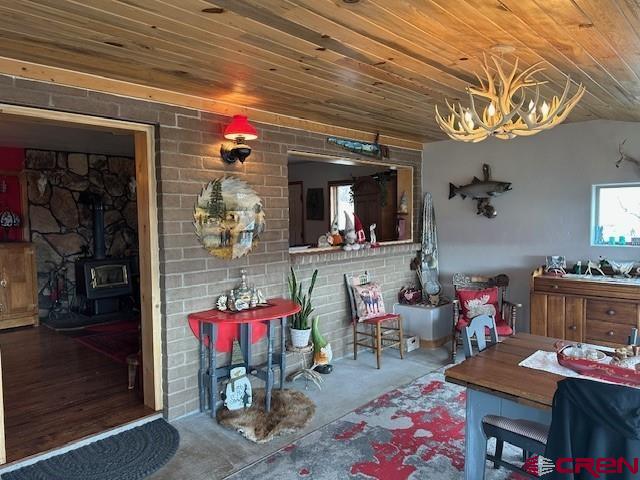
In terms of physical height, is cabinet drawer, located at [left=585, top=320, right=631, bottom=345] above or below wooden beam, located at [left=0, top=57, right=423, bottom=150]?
below

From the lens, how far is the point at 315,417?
10.4 feet

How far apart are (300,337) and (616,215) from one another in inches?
122

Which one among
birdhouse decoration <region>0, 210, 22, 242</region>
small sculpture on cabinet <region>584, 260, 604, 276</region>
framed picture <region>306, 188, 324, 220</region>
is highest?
framed picture <region>306, 188, 324, 220</region>

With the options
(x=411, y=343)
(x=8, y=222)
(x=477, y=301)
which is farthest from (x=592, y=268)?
(x=8, y=222)

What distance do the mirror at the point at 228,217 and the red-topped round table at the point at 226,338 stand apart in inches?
19.2

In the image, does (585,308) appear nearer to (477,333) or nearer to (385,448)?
(477,333)

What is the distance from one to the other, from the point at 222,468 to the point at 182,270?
1290 mm

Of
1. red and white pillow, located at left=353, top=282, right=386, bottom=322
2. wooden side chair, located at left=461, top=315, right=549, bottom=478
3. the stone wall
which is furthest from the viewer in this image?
the stone wall

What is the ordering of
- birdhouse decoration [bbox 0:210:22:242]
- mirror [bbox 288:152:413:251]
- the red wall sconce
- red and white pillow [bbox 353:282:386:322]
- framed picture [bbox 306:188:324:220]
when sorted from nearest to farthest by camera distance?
the red wall sconce < red and white pillow [bbox 353:282:386:322] < mirror [bbox 288:152:413:251] < birdhouse decoration [bbox 0:210:22:242] < framed picture [bbox 306:188:324:220]

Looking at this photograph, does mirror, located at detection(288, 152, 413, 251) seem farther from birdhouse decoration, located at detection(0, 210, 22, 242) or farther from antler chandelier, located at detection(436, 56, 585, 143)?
birdhouse decoration, located at detection(0, 210, 22, 242)

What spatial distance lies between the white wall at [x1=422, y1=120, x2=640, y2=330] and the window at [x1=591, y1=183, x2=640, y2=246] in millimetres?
76

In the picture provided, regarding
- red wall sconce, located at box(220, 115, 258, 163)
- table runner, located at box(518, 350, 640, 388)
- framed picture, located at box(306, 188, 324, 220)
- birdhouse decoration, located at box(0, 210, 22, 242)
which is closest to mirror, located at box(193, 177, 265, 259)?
red wall sconce, located at box(220, 115, 258, 163)

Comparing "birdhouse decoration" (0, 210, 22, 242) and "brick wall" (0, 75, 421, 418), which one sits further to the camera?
"birdhouse decoration" (0, 210, 22, 242)

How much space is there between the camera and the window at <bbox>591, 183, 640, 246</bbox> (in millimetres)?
4113
